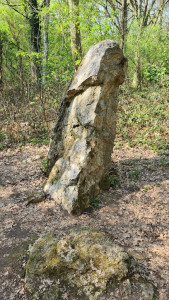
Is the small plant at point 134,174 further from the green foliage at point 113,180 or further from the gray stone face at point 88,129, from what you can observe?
the gray stone face at point 88,129

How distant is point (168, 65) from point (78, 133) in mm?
8663

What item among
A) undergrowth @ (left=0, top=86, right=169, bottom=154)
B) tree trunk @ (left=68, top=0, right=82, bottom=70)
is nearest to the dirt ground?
undergrowth @ (left=0, top=86, right=169, bottom=154)

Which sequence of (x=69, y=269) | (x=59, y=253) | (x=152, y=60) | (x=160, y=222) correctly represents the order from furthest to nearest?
1. (x=152, y=60)
2. (x=160, y=222)
3. (x=59, y=253)
4. (x=69, y=269)

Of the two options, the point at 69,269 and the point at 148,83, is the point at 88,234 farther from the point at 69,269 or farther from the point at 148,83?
the point at 148,83

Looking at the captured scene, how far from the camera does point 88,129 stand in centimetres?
496

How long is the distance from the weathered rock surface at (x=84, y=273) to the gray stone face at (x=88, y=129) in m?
1.54

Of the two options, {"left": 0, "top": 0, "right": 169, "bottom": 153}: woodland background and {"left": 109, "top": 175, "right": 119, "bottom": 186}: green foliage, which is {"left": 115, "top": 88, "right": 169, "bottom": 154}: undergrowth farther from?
{"left": 109, "top": 175, "right": 119, "bottom": 186}: green foliage

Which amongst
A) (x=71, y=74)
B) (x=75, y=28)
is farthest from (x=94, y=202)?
(x=75, y=28)

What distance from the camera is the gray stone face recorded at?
4.82 m

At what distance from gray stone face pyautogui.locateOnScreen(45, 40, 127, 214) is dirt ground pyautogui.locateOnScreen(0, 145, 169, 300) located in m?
0.44

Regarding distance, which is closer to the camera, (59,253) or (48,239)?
(59,253)

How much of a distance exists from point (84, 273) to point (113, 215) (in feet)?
6.51

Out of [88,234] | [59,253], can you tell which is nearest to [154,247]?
[88,234]

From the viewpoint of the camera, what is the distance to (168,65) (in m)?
11.2
